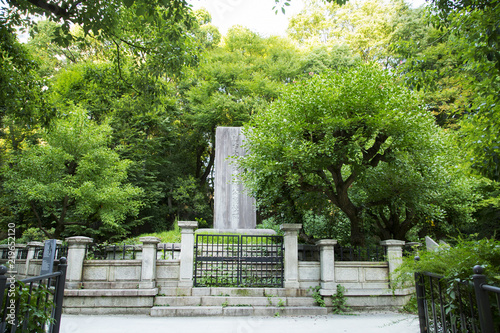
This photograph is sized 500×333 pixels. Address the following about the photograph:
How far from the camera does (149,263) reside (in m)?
7.31

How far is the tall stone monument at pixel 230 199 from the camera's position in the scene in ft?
42.8

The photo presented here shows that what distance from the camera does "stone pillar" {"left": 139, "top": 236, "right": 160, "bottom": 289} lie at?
23.7ft

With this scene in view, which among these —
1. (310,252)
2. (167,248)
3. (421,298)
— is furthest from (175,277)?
(421,298)

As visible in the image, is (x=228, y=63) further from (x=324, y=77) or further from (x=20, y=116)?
(x=20, y=116)

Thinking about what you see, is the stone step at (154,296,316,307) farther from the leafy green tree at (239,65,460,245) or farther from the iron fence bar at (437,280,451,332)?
the iron fence bar at (437,280,451,332)

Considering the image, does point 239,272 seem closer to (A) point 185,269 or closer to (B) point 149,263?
(A) point 185,269

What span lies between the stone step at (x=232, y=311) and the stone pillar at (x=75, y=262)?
6.30ft

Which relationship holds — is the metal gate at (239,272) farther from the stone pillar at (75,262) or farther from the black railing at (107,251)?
the stone pillar at (75,262)

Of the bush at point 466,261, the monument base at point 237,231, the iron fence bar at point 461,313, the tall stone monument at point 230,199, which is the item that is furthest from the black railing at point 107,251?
the iron fence bar at point 461,313

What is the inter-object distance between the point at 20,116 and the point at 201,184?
53.5 feet

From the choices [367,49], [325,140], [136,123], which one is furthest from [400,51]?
[367,49]

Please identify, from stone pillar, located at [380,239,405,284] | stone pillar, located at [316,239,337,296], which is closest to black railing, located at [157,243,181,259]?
stone pillar, located at [316,239,337,296]

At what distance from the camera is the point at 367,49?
871 inches

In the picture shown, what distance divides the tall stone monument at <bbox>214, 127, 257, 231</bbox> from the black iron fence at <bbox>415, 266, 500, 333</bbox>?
9.82 m
